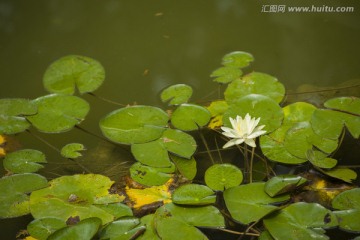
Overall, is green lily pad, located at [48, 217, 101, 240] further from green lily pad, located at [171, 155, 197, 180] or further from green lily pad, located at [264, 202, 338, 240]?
green lily pad, located at [264, 202, 338, 240]

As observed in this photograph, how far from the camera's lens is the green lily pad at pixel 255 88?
6.30 ft

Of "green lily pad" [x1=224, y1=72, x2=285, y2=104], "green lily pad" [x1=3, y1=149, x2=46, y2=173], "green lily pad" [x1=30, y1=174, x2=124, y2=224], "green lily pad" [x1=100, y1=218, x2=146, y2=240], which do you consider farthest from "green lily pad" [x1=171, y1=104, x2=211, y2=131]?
"green lily pad" [x1=3, y1=149, x2=46, y2=173]

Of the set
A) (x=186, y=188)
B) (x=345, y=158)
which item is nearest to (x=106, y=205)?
(x=186, y=188)

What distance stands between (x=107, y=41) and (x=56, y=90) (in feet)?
2.06

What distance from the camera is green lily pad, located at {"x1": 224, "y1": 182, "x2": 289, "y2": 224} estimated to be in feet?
4.65

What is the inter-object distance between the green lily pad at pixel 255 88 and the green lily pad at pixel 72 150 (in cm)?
75

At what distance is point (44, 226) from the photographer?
1.46 meters

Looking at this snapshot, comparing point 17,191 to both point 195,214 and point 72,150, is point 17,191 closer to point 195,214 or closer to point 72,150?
point 72,150

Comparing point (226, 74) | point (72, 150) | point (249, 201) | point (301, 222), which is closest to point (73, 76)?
point (72, 150)

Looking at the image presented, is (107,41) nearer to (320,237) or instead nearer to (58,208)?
(58,208)

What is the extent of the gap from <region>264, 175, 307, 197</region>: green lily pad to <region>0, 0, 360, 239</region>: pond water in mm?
711

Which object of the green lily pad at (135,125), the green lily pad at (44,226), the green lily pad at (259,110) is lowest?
the green lily pad at (44,226)

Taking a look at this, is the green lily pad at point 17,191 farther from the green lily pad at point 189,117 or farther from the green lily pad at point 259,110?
the green lily pad at point 259,110

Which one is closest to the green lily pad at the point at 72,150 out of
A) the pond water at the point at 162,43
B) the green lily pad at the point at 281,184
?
the pond water at the point at 162,43
